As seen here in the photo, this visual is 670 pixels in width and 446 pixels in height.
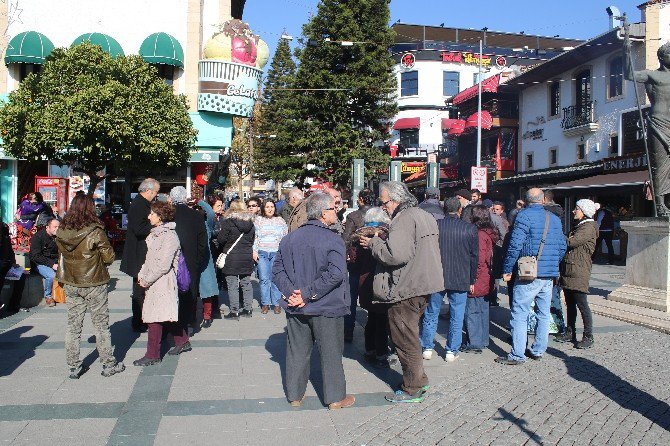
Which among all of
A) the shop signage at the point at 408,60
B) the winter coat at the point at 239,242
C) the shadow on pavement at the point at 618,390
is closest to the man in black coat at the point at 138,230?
the winter coat at the point at 239,242

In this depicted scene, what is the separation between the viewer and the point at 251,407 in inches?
208

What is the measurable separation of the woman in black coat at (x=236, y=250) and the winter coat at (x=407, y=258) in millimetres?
4059

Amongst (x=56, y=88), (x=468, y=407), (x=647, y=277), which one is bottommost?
(x=468, y=407)

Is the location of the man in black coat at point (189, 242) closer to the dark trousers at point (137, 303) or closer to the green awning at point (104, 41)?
the dark trousers at point (137, 303)

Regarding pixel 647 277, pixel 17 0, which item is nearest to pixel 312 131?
pixel 17 0

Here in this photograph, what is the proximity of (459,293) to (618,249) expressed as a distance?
17108 mm

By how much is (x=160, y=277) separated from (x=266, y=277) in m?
3.42

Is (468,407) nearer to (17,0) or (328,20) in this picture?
(17,0)

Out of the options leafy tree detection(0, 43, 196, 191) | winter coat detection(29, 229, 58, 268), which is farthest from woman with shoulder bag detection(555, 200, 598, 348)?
leafy tree detection(0, 43, 196, 191)

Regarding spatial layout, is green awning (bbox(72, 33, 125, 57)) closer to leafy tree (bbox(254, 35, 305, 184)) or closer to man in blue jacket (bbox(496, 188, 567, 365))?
leafy tree (bbox(254, 35, 305, 184))

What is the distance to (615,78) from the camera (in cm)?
2559

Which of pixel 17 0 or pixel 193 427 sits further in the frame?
pixel 17 0

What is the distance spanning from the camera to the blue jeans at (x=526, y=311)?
267 inches

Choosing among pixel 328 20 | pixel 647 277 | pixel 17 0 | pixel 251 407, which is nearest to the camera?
pixel 251 407
